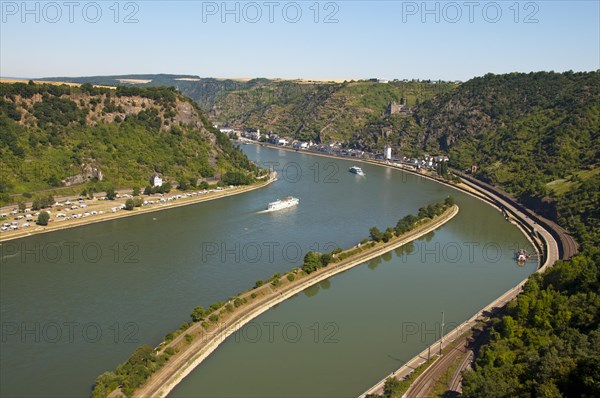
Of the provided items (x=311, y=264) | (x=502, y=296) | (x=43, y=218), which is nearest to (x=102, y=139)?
(x=43, y=218)

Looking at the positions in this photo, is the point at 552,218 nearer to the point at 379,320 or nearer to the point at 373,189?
the point at 373,189

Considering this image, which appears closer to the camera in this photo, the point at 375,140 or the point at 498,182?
the point at 498,182

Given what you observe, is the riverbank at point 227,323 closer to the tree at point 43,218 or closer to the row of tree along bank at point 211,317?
the row of tree along bank at point 211,317

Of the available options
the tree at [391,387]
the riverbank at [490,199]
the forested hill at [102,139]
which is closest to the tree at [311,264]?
the tree at [391,387]

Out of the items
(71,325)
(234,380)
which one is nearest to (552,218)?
(234,380)

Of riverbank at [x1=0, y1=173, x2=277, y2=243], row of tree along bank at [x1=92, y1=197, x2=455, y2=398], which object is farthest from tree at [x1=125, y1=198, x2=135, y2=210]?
row of tree along bank at [x1=92, y1=197, x2=455, y2=398]

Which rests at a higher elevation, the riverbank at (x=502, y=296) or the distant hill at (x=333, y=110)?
the distant hill at (x=333, y=110)
